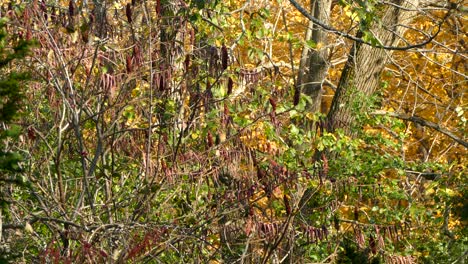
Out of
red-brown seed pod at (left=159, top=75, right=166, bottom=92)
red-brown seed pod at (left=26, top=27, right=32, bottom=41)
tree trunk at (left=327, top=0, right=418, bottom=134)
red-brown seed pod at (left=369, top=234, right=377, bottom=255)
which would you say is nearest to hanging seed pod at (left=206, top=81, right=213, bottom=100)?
red-brown seed pod at (left=159, top=75, right=166, bottom=92)

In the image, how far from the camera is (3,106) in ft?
17.5

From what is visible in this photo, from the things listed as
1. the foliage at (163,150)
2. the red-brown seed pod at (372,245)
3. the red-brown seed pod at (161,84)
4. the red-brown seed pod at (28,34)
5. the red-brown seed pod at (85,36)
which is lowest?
the red-brown seed pod at (372,245)

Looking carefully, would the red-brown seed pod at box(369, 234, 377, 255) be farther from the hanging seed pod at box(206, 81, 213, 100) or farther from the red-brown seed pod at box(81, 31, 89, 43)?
the red-brown seed pod at box(81, 31, 89, 43)

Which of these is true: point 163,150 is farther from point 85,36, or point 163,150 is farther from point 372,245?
point 372,245

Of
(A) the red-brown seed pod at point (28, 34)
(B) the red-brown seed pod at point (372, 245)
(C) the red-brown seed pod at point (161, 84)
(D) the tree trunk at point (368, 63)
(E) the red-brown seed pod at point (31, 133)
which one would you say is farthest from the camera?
(D) the tree trunk at point (368, 63)

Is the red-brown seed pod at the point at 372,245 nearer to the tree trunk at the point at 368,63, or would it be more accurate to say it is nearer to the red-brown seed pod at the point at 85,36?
the red-brown seed pod at the point at 85,36

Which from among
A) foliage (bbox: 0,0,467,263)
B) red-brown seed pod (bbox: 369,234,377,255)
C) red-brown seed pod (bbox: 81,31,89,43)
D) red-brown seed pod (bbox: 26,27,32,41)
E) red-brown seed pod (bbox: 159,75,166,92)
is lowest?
red-brown seed pod (bbox: 369,234,377,255)

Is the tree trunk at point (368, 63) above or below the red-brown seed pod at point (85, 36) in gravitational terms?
below

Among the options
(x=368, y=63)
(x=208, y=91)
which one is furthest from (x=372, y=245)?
(x=368, y=63)

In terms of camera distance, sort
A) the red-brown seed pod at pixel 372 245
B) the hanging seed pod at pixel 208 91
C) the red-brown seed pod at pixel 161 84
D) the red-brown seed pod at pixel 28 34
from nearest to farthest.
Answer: the red-brown seed pod at pixel 28 34 → the red-brown seed pod at pixel 161 84 → the hanging seed pod at pixel 208 91 → the red-brown seed pod at pixel 372 245

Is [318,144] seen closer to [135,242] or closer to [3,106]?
[135,242]

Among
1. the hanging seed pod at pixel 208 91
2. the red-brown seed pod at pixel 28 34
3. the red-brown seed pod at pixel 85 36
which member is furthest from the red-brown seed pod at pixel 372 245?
the red-brown seed pod at pixel 28 34

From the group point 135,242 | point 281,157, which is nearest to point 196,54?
point 281,157

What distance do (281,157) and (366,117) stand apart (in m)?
3.10
